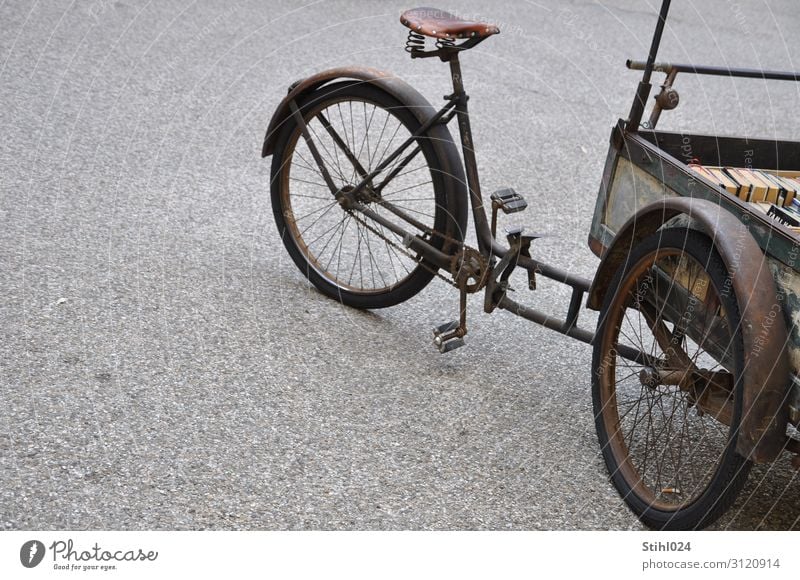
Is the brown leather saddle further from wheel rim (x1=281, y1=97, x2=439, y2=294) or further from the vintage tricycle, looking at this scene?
wheel rim (x1=281, y1=97, x2=439, y2=294)

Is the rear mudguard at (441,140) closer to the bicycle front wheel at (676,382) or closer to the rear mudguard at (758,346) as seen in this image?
the bicycle front wheel at (676,382)

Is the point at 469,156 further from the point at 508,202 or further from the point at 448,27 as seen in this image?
the point at 448,27

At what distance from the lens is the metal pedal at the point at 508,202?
10.2ft

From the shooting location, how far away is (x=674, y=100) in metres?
2.96

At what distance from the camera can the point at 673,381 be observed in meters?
2.62

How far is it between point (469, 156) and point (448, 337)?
619 mm

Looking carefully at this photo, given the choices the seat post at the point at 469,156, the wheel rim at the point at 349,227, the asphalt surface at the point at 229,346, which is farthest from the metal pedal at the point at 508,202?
the asphalt surface at the point at 229,346

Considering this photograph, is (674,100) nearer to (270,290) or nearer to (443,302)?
(443,302)

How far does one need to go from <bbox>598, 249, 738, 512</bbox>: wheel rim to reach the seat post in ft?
2.29

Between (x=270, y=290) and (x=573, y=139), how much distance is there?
2.75 meters

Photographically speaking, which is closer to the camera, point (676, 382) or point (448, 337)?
point (676, 382)

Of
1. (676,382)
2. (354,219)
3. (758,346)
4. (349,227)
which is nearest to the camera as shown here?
(758,346)

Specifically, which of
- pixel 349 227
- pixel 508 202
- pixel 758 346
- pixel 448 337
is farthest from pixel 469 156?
pixel 758 346
